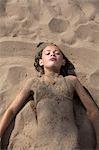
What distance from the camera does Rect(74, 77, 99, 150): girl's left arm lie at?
3511mm

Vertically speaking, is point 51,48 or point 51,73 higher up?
point 51,48

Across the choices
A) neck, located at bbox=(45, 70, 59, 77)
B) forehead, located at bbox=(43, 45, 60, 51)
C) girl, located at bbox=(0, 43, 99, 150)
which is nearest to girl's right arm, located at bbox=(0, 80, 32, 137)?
girl, located at bbox=(0, 43, 99, 150)

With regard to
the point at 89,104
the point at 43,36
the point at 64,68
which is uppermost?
the point at 43,36

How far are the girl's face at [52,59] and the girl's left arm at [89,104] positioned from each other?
0.18 m

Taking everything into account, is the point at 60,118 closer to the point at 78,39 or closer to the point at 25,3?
the point at 78,39

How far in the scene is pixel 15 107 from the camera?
352 centimetres

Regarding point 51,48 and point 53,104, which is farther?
point 51,48

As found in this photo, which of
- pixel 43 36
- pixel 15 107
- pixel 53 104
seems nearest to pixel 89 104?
pixel 53 104

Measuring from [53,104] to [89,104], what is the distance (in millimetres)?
262

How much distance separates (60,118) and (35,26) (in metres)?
1.09

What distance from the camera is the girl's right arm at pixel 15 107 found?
3.44 m

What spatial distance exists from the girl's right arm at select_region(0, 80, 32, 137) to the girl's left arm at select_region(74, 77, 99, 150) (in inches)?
13.2

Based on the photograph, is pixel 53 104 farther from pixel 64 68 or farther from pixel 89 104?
pixel 64 68

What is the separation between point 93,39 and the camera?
4.22 m
